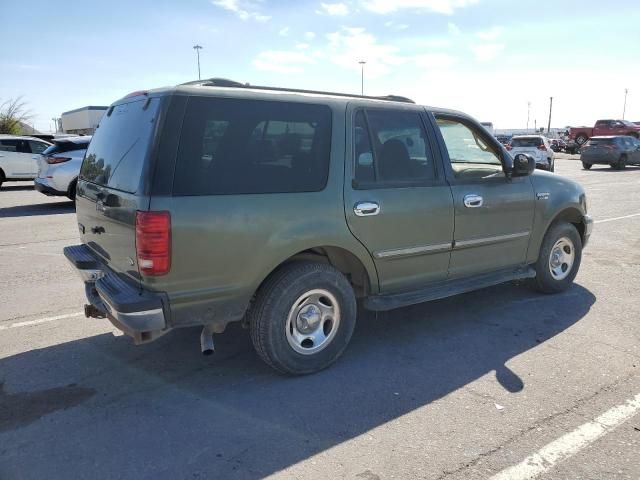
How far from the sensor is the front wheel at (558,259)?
525 cm

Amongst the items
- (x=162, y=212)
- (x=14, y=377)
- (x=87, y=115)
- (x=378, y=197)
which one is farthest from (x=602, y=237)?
(x=87, y=115)

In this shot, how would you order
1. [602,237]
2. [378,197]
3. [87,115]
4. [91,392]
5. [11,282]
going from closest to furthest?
[91,392]
[378,197]
[11,282]
[602,237]
[87,115]

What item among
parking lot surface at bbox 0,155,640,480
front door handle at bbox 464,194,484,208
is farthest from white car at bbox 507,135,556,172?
front door handle at bbox 464,194,484,208

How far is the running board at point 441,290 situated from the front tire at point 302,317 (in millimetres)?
271

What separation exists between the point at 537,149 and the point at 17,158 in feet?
60.1

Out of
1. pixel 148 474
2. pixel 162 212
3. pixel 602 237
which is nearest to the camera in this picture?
pixel 148 474

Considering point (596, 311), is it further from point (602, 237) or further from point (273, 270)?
point (602, 237)

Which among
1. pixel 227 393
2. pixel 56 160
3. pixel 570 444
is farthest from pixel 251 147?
pixel 56 160

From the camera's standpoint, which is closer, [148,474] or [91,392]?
[148,474]

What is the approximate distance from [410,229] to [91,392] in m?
2.53

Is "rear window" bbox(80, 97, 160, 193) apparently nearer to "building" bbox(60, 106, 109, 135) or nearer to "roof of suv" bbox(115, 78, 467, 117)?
"roof of suv" bbox(115, 78, 467, 117)

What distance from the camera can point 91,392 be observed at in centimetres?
345

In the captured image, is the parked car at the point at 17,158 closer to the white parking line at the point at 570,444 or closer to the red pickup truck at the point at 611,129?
the white parking line at the point at 570,444

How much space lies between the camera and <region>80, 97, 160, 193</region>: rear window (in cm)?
320
